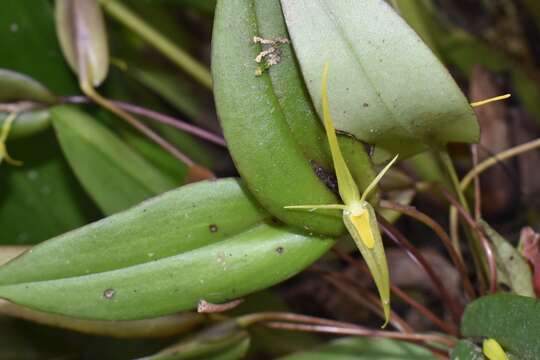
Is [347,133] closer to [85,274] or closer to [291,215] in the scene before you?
[291,215]

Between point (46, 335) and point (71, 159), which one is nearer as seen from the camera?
point (71, 159)

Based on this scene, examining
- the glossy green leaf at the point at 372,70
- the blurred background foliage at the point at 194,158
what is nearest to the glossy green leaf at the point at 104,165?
the blurred background foliage at the point at 194,158

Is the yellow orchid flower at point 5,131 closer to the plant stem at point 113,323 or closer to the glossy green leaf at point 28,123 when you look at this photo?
the glossy green leaf at point 28,123

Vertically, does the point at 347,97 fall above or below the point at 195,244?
above

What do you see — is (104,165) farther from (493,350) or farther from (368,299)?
(493,350)

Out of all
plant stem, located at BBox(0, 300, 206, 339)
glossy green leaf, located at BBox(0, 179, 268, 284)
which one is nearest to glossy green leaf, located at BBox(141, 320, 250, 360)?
plant stem, located at BBox(0, 300, 206, 339)

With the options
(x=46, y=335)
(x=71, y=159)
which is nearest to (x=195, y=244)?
(x=71, y=159)
